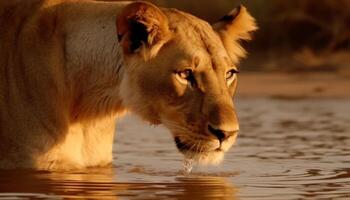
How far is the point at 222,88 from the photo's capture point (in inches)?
291

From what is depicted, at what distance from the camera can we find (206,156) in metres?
7.31

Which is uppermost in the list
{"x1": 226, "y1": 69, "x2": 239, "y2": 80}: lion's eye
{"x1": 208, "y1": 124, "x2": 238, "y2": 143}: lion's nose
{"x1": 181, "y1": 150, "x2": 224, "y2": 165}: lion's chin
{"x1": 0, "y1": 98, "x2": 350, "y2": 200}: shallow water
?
{"x1": 226, "y1": 69, "x2": 239, "y2": 80}: lion's eye

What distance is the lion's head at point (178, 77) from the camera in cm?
729

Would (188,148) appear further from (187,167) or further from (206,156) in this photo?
(187,167)

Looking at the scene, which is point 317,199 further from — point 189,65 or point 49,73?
point 49,73

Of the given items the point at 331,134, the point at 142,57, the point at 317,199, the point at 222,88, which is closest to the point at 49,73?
the point at 142,57

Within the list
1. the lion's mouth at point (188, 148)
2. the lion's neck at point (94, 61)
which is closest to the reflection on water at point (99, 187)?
the lion's mouth at point (188, 148)

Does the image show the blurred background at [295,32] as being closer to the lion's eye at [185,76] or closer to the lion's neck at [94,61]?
the lion's neck at [94,61]

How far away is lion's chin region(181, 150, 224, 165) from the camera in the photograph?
7285 mm

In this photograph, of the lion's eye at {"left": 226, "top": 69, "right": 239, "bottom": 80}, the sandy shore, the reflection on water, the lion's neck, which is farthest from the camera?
the sandy shore

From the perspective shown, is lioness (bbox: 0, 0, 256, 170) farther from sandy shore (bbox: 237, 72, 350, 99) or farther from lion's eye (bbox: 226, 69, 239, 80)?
sandy shore (bbox: 237, 72, 350, 99)

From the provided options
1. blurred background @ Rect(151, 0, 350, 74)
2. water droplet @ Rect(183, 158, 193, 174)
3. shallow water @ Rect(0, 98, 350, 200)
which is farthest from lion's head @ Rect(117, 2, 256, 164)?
blurred background @ Rect(151, 0, 350, 74)

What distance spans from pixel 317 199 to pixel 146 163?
218 centimetres

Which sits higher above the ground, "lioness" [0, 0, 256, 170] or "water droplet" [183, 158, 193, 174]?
"lioness" [0, 0, 256, 170]
